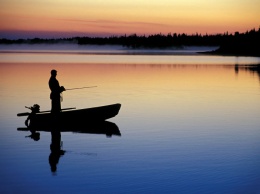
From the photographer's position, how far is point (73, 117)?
19703 millimetres

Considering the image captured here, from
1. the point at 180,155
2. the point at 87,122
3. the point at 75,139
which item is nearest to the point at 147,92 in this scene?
the point at 87,122

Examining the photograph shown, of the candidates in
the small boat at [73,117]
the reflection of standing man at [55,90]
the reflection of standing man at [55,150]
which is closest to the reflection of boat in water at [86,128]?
the small boat at [73,117]

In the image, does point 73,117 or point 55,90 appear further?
point 73,117

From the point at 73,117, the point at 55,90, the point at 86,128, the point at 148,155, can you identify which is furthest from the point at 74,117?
the point at 148,155

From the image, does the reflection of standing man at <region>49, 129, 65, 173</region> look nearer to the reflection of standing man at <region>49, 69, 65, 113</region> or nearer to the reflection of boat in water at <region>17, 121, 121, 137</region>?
the reflection of boat in water at <region>17, 121, 121, 137</region>

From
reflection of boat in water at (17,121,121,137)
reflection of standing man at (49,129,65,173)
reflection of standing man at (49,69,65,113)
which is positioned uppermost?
reflection of standing man at (49,69,65,113)

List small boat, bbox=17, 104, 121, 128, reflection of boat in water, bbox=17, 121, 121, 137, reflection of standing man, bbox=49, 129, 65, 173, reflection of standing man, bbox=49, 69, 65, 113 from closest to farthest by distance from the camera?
reflection of standing man, bbox=49, 129, 65, 173 → reflection of standing man, bbox=49, 69, 65, 113 → reflection of boat in water, bbox=17, 121, 121, 137 → small boat, bbox=17, 104, 121, 128

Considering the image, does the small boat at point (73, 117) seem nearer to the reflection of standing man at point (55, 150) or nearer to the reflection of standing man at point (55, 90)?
the reflection of standing man at point (55, 90)

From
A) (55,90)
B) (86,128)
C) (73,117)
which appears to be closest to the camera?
(55,90)

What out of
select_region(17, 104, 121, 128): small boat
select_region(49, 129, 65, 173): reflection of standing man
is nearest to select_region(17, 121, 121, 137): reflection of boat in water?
select_region(17, 104, 121, 128): small boat

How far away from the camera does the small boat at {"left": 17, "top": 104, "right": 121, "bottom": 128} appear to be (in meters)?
19.2

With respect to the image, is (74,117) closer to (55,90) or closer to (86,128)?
(86,128)

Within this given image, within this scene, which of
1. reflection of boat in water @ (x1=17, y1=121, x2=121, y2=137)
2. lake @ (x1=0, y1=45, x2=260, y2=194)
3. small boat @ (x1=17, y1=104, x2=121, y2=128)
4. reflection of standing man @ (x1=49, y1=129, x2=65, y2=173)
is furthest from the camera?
small boat @ (x1=17, y1=104, x2=121, y2=128)

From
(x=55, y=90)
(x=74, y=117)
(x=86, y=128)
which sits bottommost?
(x=86, y=128)
